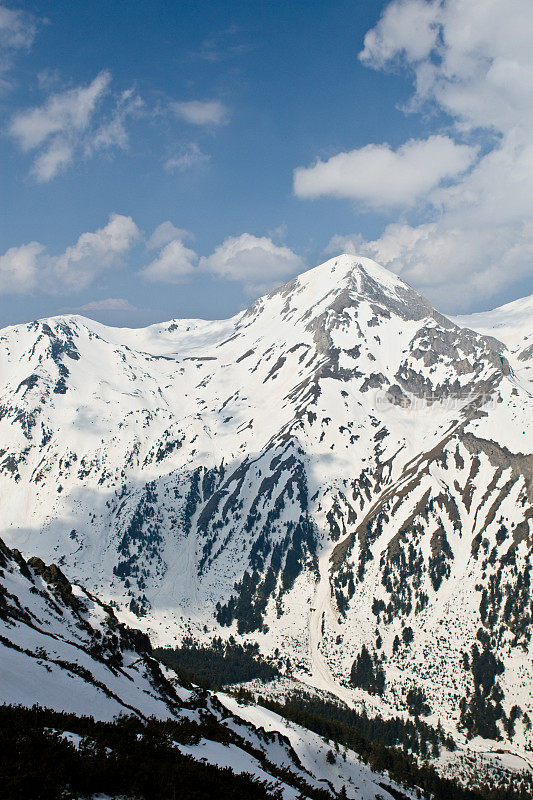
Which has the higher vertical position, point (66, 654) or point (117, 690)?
point (66, 654)

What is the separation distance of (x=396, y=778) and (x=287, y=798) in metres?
132

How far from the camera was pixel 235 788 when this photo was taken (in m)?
22.4

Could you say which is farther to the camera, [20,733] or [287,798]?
[287,798]

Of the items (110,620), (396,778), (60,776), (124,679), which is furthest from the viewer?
(396,778)

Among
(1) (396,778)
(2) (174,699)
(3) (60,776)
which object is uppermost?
(3) (60,776)

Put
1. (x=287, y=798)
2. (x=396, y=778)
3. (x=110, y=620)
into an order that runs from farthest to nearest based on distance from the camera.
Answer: (x=396, y=778), (x=110, y=620), (x=287, y=798)

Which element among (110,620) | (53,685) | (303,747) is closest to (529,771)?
(303,747)

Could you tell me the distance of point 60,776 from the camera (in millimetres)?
16672

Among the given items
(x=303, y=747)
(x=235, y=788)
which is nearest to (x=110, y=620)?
(x=303, y=747)

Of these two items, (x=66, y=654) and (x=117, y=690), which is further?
(x=66, y=654)

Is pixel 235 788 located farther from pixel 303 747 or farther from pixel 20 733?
pixel 303 747

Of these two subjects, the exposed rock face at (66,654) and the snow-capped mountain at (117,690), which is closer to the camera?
the exposed rock face at (66,654)

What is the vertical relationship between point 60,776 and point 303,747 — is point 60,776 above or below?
above

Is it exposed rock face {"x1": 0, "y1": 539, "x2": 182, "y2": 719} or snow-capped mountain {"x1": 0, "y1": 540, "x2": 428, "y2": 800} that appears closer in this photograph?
exposed rock face {"x1": 0, "y1": 539, "x2": 182, "y2": 719}
